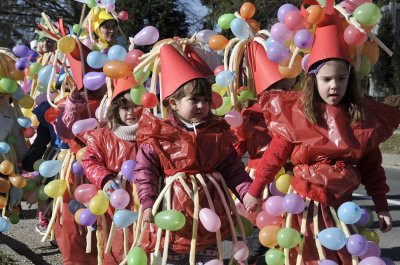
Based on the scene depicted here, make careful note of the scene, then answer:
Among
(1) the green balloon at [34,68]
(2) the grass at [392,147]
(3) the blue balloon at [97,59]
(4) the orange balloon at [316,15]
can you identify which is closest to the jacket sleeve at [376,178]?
(4) the orange balloon at [316,15]

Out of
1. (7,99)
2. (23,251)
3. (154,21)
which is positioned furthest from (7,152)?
(154,21)

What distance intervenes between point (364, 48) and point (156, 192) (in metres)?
1.33

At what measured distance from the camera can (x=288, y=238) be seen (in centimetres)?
331

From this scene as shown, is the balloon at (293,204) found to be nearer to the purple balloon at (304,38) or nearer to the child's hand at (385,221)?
the child's hand at (385,221)

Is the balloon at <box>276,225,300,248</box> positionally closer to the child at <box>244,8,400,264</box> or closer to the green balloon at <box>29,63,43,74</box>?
the child at <box>244,8,400,264</box>

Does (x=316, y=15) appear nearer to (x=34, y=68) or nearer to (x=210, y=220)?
(x=210, y=220)

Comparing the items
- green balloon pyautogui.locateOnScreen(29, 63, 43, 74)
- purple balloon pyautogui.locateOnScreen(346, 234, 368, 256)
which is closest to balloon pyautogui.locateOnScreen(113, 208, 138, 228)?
purple balloon pyautogui.locateOnScreen(346, 234, 368, 256)

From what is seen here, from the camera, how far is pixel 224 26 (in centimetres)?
512

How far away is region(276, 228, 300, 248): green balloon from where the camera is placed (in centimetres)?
331

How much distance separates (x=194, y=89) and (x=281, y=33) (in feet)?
2.48

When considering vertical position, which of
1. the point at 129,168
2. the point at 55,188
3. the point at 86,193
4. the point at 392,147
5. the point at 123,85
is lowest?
the point at 392,147

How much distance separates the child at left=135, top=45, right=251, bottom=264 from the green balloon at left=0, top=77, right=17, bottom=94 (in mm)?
2012

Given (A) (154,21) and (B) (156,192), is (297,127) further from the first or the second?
(A) (154,21)

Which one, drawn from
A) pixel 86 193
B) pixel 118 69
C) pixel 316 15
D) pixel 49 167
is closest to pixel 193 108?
pixel 118 69
